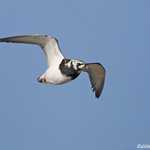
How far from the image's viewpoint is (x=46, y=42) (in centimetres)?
480

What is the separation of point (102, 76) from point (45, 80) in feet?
1.39

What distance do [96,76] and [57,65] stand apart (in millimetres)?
362

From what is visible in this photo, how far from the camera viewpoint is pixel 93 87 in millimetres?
5051

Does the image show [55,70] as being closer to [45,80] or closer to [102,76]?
[45,80]

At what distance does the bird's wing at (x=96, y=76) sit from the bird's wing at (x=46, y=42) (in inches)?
7.2

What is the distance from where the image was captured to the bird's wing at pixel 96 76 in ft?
16.0

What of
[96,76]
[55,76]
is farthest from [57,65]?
[96,76]

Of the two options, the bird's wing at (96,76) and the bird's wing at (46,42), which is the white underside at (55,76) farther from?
the bird's wing at (96,76)

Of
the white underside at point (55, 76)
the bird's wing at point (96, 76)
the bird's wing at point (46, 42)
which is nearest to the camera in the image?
the white underside at point (55, 76)

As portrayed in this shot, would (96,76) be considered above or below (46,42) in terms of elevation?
below

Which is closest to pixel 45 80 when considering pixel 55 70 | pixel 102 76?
pixel 55 70

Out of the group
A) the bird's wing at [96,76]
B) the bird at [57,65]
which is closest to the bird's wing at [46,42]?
the bird at [57,65]

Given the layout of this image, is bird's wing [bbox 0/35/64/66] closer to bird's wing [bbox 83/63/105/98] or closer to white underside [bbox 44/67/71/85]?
white underside [bbox 44/67/71/85]

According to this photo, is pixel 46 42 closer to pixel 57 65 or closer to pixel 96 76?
pixel 57 65
